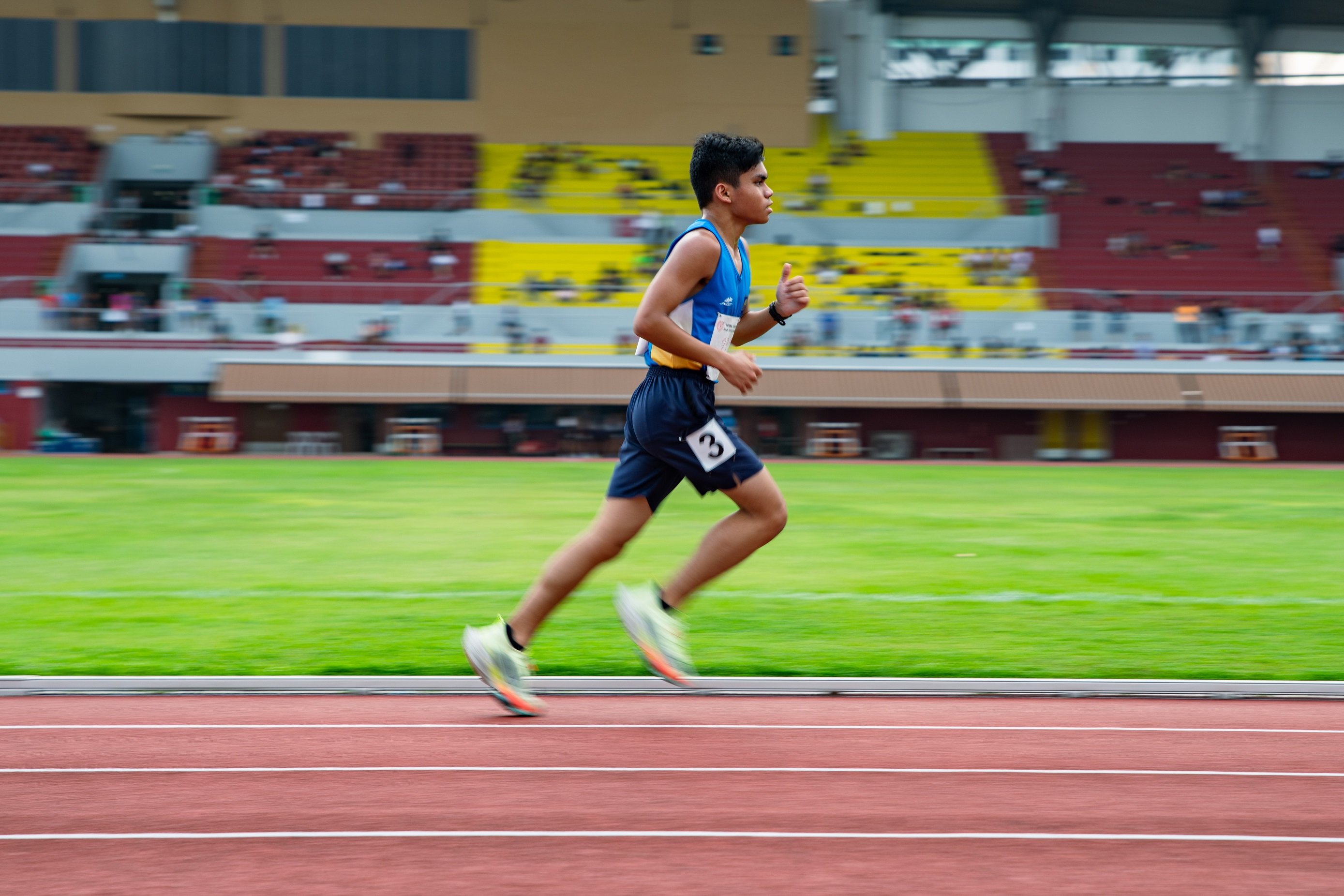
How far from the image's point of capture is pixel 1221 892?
3035 millimetres

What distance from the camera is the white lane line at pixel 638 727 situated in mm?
4699

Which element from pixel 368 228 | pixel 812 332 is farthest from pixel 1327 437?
pixel 368 228

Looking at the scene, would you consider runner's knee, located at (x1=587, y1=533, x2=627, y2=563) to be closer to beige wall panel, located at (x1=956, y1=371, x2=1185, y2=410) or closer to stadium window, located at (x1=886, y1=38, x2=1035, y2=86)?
beige wall panel, located at (x1=956, y1=371, x2=1185, y2=410)

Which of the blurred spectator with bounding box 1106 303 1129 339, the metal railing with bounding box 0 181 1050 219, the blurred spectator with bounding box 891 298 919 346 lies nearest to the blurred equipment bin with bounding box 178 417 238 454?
the metal railing with bounding box 0 181 1050 219

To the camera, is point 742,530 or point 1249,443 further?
point 1249,443

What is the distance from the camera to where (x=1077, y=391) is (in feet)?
102

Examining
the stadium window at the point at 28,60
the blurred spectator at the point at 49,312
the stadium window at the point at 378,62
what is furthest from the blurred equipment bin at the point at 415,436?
the stadium window at the point at 28,60

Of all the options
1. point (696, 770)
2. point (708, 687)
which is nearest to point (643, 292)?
point (708, 687)

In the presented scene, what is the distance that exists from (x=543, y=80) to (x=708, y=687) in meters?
40.1

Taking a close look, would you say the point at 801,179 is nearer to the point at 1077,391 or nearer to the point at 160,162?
the point at 1077,391

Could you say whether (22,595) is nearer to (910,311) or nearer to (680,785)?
(680,785)

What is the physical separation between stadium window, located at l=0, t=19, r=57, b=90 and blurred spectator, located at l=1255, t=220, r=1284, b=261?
38791 millimetres

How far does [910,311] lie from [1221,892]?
30.3m

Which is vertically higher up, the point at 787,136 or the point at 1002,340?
the point at 787,136
